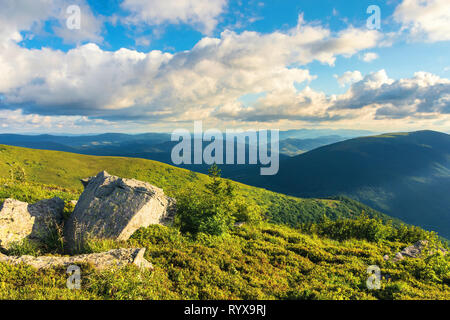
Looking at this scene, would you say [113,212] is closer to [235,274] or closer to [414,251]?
[235,274]

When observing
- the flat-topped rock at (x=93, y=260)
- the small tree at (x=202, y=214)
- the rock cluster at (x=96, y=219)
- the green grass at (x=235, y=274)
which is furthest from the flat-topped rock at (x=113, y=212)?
the flat-topped rock at (x=93, y=260)

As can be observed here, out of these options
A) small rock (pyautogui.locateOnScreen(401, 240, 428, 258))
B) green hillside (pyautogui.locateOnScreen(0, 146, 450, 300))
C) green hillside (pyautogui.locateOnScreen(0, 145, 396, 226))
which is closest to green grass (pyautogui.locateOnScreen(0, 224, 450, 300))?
green hillside (pyautogui.locateOnScreen(0, 146, 450, 300))

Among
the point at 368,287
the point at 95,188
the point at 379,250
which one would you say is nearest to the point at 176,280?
the point at 368,287

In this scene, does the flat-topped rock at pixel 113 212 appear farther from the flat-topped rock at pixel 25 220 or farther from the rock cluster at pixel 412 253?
the rock cluster at pixel 412 253

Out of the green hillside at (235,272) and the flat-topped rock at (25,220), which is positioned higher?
the flat-topped rock at (25,220)

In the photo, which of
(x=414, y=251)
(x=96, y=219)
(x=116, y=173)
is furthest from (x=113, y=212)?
(x=116, y=173)

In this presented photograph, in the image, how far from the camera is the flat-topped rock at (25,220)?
10.4 metres

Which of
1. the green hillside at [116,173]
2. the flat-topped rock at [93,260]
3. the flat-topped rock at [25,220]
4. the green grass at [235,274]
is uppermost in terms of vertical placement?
the flat-topped rock at [25,220]

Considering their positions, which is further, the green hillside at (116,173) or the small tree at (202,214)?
the green hillside at (116,173)

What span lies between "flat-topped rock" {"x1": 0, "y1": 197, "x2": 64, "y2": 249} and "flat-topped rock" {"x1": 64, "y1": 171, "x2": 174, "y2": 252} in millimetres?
994

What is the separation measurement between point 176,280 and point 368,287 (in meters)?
8.17

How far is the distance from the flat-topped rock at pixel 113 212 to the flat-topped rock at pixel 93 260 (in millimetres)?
2247

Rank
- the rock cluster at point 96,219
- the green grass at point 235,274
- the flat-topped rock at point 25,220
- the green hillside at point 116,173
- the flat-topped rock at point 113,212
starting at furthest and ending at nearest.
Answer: the green hillside at point 116,173
the flat-topped rock at point 113,212
the flat-topped rock at point 25,220
the rock cluster at point 96,219
the green grass at point 235,274
